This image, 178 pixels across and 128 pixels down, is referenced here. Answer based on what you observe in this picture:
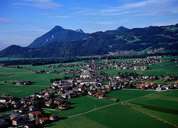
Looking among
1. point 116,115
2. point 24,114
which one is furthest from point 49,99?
point 116,115

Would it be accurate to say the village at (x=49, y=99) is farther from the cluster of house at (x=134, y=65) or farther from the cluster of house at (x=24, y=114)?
the cluster of house at (x=134, y=65)

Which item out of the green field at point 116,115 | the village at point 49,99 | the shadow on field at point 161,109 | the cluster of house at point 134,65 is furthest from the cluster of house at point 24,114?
the cluster of house at point 134,65

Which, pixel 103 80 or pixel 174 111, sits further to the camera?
pixel 103 80

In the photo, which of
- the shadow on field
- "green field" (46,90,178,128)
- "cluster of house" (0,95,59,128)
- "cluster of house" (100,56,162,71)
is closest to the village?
"cluster of house" (0,95,59,128)

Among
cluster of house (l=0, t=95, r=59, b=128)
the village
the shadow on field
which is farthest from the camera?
the shadow on field

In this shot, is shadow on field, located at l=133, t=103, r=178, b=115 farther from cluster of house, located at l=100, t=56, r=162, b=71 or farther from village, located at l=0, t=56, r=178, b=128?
cluster of house, located at l=100, t=56, r=162, b=71

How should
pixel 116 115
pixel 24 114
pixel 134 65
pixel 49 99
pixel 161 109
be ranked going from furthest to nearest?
pixel 134 65 < pixel 49 99 < pixel 161 109 < pixel 24 114 < pixel 116 115

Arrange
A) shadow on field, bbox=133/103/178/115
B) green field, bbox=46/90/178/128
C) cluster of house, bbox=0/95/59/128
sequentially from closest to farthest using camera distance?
green field, bbox=46/90/178/128, cluster of house, bbox=0/95/59/128, shadow on field, bbox=133/103/178/115

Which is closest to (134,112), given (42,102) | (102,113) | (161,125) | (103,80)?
(102,113)

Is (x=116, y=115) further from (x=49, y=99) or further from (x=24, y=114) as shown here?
(x=49, y=99)

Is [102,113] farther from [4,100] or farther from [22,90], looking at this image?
[22,90]

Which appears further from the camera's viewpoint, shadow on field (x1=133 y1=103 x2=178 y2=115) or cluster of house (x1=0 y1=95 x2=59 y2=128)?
shadow on field (x1=133 y1=103 x2=178 y2=115)
